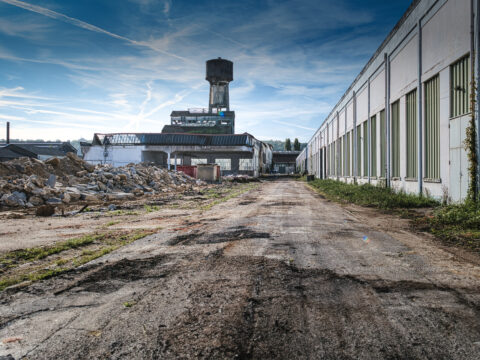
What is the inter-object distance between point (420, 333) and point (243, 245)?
3338 mm

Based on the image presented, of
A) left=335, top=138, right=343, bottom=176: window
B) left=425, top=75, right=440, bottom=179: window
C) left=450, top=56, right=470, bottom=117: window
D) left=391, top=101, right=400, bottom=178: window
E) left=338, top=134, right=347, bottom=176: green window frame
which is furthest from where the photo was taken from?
left=335, top=138, right=343, bottom=176: window

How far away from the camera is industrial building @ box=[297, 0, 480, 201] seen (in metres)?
9.33

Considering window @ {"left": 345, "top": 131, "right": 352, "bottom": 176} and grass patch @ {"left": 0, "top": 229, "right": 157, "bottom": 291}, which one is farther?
window @ {"left": 345, "top": 131, "right": 352, "bottom": 176}

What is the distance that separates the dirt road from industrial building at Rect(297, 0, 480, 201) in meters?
6.25

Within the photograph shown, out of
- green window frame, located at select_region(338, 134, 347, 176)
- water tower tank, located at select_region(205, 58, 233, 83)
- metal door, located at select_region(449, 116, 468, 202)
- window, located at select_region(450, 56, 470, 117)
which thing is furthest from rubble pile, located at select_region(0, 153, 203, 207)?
water tower tank, located at select_region(205, 58, 233, 83)

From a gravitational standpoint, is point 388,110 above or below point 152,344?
above

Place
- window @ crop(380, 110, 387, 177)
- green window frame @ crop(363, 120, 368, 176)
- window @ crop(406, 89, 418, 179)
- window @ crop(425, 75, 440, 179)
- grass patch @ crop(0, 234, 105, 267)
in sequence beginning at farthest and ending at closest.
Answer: green window frame @ crop(363, 120, 368, 176), window @ crop(380, 110, 387, 177), window @ crop(406, 89, 418, 179), window @ crop(425, 75, 440, 179), grass patch @ crop(0, 234, 105, 267)

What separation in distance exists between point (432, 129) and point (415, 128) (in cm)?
147

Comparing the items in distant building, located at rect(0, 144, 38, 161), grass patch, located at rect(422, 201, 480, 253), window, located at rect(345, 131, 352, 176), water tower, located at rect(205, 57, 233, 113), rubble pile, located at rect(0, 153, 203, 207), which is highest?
water tower, located at rect(205, 57, 233, 113)

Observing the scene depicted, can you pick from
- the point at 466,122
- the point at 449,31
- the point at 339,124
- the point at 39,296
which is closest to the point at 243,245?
the point at 39,296

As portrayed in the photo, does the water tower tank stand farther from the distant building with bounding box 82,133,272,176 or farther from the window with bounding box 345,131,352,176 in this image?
the window with bounding box 345,131,352,176

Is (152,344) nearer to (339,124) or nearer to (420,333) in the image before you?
(420,333)

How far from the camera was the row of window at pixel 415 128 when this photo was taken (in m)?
9.55

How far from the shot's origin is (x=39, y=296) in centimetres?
339
